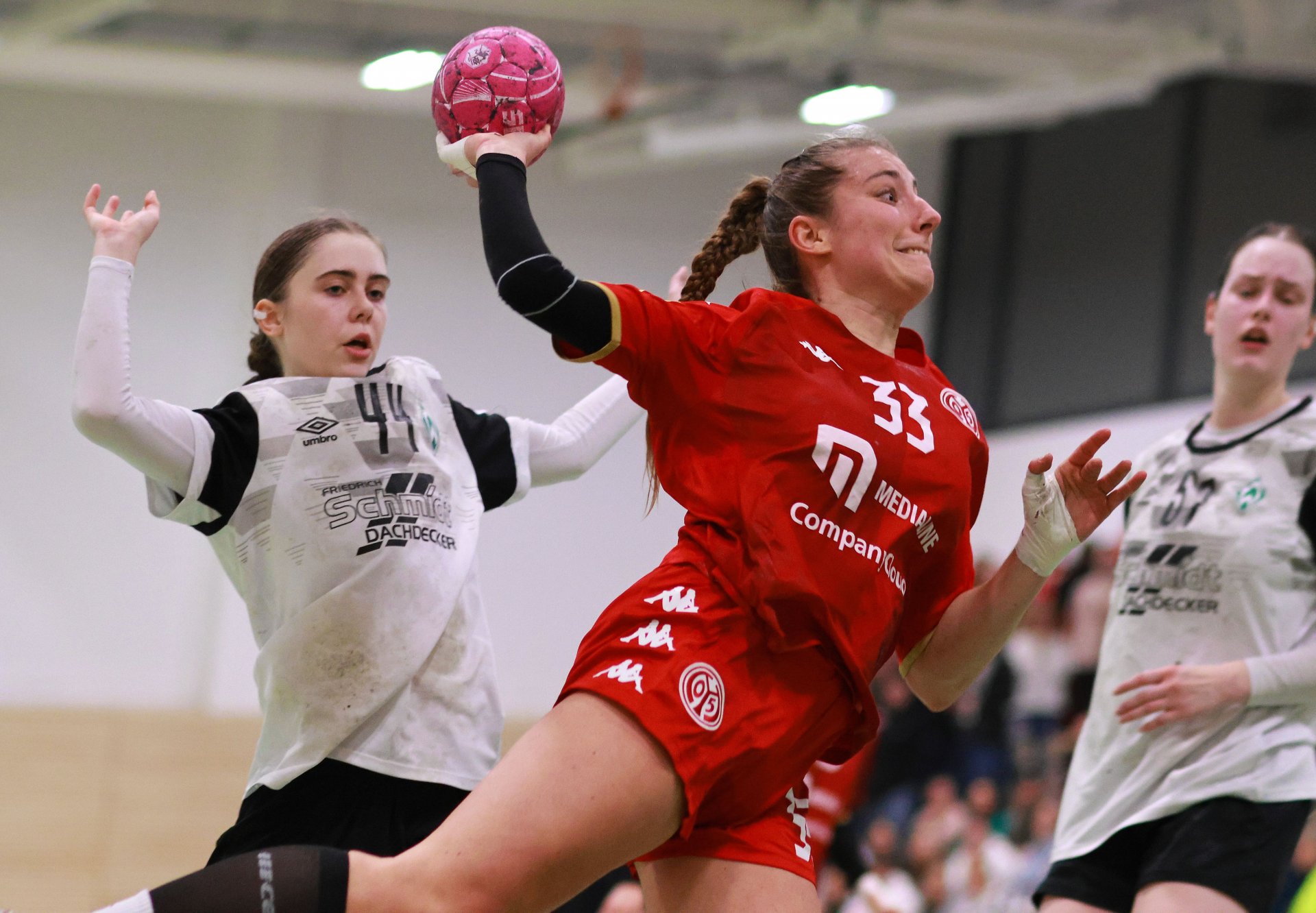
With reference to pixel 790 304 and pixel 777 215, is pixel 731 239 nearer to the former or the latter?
pixel 777 215

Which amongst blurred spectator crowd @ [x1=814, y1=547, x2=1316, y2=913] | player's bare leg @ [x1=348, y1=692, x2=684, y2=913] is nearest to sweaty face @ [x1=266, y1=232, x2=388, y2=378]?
player's bare leg @ [x1=348, y1=692, x2=684, y2=913]

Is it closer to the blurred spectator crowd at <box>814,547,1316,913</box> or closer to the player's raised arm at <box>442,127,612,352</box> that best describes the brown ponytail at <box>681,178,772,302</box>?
the player's raised arm at <box>442,127,612,352</box>

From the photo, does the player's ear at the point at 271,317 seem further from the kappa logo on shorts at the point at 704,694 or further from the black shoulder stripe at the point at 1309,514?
the black shoulder stripe at the point at 1309,514

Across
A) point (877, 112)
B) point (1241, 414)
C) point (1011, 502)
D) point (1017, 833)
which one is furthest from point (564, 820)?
point (1011, 502)

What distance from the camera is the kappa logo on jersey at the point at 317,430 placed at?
9.84ft

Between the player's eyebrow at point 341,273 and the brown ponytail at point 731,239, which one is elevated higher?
the brown ponytail at point 731,239

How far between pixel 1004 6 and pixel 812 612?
24.5ft

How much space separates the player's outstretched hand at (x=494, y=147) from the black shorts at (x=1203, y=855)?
2.19 metres

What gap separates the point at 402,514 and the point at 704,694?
2.95ft

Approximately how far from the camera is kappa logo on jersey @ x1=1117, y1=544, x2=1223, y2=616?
3.67 meters

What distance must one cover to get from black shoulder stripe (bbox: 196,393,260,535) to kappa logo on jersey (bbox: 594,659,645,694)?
0.96 m

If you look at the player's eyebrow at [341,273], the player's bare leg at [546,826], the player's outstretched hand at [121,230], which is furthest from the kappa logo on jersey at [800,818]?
the player's outstretched hand at [121,230]

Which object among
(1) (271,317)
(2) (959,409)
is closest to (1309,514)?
(2) (959,409)

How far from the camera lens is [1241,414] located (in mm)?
3859
